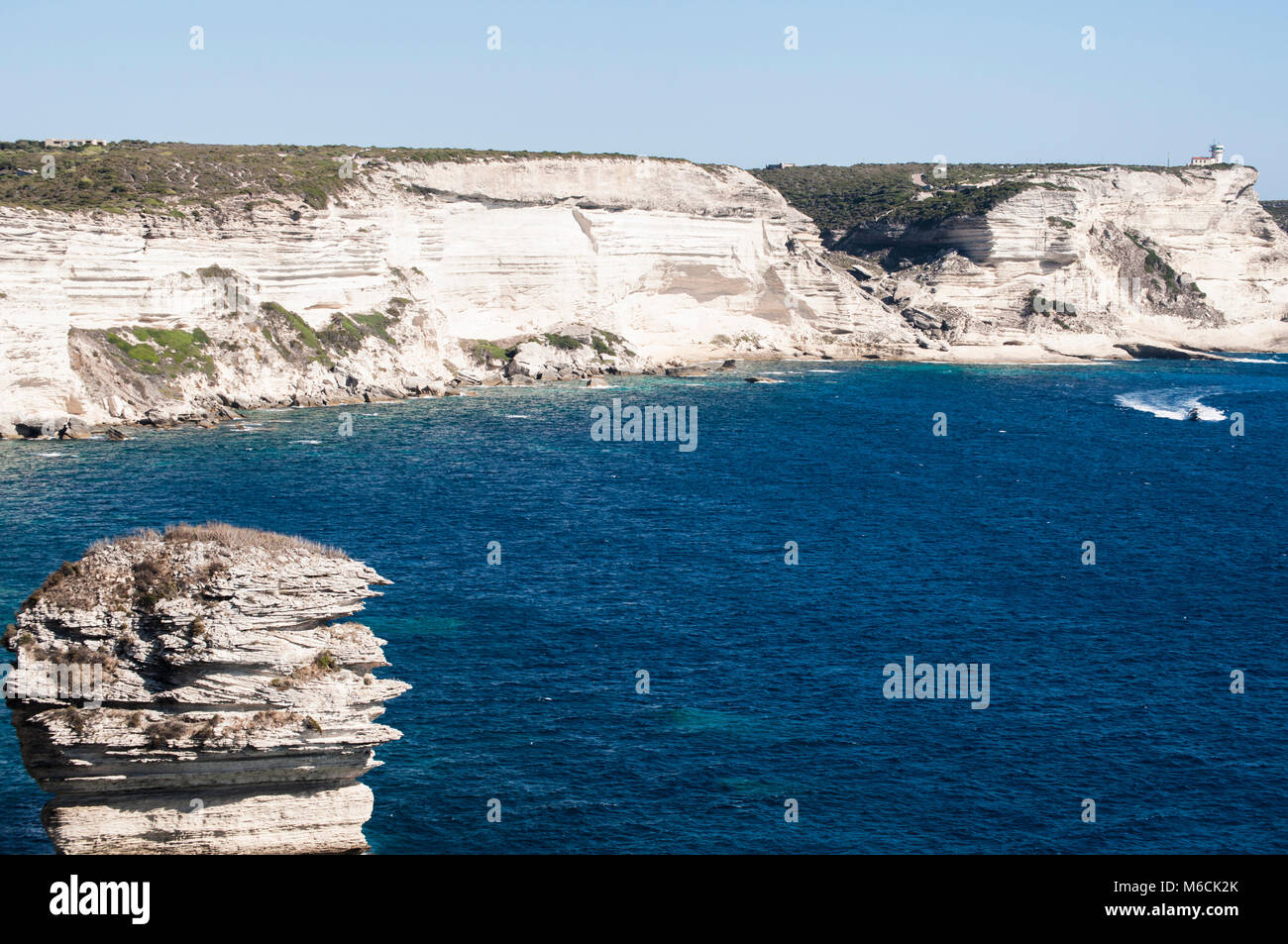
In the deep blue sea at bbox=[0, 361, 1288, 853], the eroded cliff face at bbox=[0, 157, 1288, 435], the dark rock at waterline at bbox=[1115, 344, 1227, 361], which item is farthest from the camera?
the dark rock at waterline at bbox=[1115, 344, 1227, 361]

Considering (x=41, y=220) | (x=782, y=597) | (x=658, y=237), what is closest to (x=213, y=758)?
(x=782, y=597)

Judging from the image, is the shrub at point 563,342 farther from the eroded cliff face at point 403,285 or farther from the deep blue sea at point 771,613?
the deep blue sea at point 771,613

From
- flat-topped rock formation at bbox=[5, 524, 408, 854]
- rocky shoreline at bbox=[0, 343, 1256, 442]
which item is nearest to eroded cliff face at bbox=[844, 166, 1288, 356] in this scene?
rocky shoreline at bbox=[0, 343, 1256, 442]

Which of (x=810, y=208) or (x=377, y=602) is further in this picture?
(x=810, y=208)

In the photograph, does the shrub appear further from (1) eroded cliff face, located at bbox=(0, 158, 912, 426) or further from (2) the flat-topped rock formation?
(2) the flat-topped rock formation

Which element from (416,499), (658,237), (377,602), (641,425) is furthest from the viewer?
(658,237)

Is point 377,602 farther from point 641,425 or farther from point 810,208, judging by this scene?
point 810,208

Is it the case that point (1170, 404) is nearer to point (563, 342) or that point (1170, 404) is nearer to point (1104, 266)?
point (1104, 266)

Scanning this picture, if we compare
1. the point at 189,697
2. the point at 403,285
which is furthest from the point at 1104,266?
the point at 189,697
